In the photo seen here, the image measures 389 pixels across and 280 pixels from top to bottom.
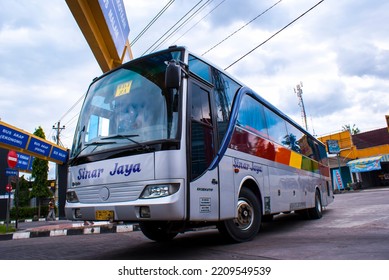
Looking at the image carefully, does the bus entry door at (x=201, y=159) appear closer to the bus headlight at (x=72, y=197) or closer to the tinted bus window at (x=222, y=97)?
the tinted bus window at (x=222, y=97)

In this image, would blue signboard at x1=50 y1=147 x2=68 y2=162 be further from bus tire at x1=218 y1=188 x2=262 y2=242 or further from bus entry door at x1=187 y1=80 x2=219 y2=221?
bus entry door at x1=187 y1=80 x2=219 y2=221

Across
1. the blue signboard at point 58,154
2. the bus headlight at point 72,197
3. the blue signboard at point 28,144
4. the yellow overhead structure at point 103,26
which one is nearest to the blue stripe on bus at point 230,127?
the bus headlight at point 72,197

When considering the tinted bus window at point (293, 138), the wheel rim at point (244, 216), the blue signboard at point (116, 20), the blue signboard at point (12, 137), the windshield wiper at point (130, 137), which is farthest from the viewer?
the blue signboard at point (12, 137)

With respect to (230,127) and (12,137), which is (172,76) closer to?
(230,127)

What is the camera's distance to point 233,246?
210 inches

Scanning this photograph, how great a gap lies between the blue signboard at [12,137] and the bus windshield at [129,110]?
10031 millimetres

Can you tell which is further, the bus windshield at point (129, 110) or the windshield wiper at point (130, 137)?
the bus windshield at point (129, 110)

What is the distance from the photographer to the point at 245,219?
5.82 m

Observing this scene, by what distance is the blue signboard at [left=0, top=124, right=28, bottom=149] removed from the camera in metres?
13.6

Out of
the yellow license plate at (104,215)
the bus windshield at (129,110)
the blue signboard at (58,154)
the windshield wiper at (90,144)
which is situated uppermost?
the blue signboard at (58,154)

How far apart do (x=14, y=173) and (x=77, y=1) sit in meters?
11.4

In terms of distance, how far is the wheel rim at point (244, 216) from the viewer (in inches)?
223
